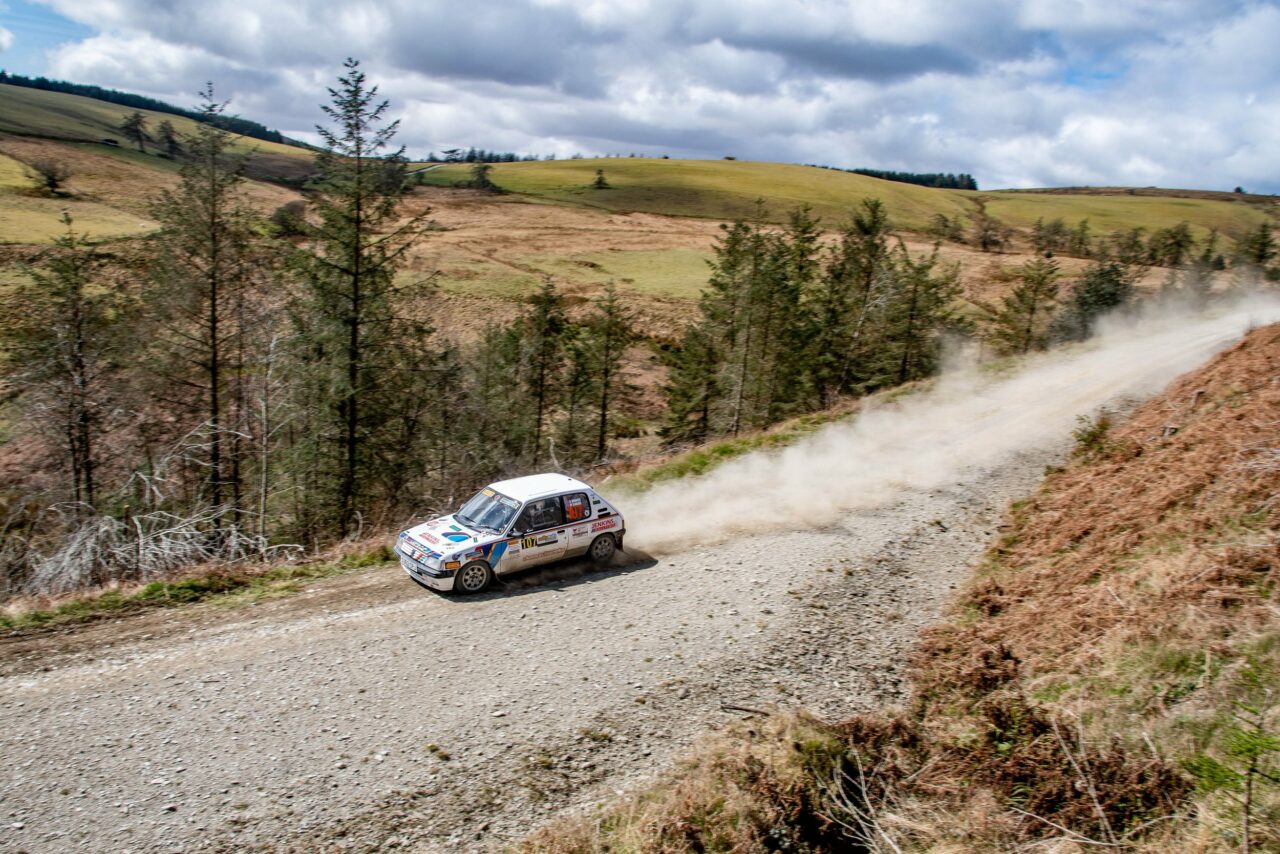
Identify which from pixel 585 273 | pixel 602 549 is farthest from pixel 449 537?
pixel 585 273

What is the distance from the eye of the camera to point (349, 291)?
21562 millimetres

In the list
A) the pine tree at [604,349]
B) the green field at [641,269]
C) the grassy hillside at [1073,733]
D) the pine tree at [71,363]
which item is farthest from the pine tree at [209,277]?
the green field at [641,269]

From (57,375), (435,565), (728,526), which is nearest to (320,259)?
(57,375)

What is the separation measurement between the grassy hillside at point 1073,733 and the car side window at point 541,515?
6.01 meters

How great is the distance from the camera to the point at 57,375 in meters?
20.2

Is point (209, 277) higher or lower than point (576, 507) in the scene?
higher

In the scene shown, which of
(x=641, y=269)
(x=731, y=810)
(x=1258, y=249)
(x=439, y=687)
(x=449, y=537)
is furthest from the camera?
(x=641, y=269)

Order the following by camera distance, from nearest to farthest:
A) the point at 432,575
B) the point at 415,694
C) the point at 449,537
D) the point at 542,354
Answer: the point at 415,694, the point at 432,575, the point at 449,537, the point at 542,354

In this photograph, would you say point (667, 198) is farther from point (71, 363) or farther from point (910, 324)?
point (71, 363)

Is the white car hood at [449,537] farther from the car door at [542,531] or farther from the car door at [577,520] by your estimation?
the car door at [577,520]

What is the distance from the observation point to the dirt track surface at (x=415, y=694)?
823cm

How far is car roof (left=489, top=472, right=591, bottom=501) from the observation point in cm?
1460

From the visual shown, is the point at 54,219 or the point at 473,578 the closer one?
the point at 473,578

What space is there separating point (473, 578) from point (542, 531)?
1.54 meters
